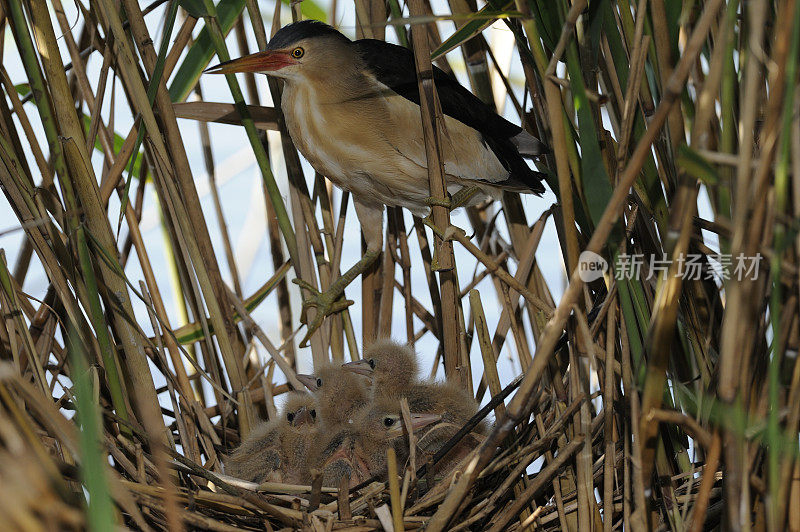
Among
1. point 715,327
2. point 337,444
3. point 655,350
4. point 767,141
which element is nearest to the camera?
point 767,141

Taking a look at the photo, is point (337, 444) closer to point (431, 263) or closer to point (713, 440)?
point (431, 263)

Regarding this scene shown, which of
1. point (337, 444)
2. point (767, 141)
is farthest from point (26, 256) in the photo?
point (767, 141)

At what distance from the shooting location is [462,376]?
1274 mm

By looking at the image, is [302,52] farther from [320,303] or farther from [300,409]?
[300,409]

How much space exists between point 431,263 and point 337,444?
0.35 metres

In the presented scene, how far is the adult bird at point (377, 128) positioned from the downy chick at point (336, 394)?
13 cm

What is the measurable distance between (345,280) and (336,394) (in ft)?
0.80

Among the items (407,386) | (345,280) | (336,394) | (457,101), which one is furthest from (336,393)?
(457,101)

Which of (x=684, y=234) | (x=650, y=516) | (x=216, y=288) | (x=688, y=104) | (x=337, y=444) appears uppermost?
(x=688, y=104)

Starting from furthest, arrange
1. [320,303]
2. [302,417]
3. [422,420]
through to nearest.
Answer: [320,303] < [302,417] < [422,420]

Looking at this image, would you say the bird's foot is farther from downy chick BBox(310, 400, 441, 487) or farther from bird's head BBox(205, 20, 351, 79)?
bird's head BBox(205, 20, 351, 79)

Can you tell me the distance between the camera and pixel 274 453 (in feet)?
3.97

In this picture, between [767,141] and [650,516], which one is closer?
[767,141]

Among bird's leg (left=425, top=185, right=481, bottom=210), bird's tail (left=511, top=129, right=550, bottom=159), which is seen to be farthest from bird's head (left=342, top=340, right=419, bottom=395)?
bird's tail (left=511, top=129, right=550, bottom=159)
